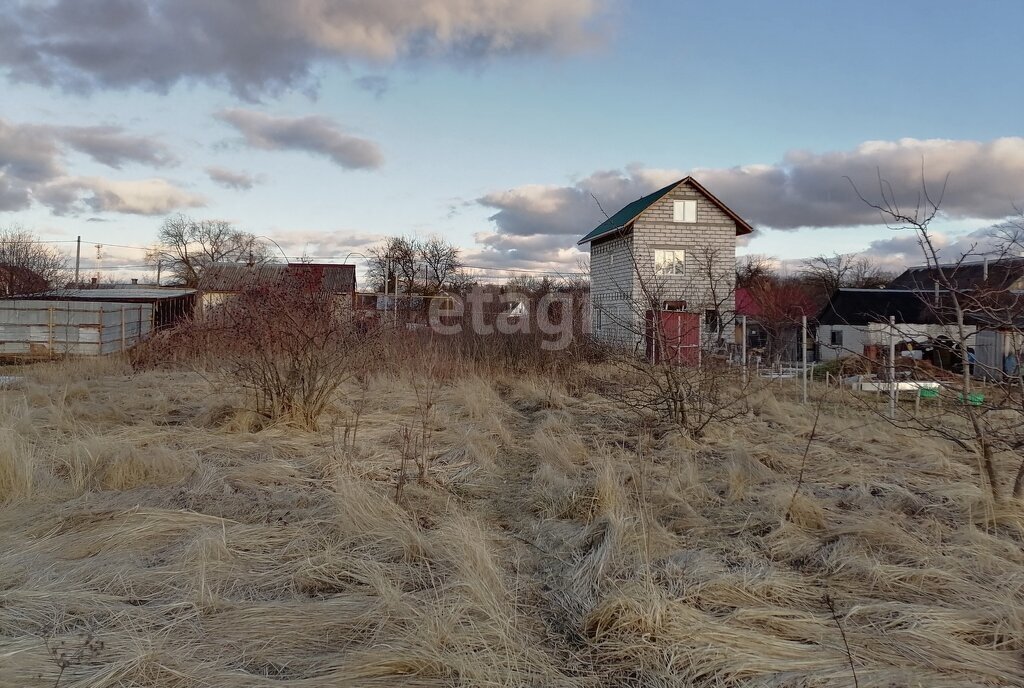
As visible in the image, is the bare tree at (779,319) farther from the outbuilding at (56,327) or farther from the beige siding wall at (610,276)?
the outbuilding at (56,327)

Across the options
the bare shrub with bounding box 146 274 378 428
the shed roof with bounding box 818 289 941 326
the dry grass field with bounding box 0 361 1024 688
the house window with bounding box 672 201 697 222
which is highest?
the house window with bounding box 672 201 697 222

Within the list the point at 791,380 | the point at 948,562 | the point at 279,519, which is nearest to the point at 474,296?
the point at 791,380

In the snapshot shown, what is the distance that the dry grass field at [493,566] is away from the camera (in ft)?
8.09

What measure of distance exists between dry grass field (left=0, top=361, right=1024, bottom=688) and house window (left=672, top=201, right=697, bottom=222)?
1570 cm

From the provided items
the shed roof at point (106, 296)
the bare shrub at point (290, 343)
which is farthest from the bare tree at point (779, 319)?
the shed roof at point (106, 296)

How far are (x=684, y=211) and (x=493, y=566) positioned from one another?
19539 millimetres

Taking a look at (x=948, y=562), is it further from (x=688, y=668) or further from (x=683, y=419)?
(x=683, y=419)

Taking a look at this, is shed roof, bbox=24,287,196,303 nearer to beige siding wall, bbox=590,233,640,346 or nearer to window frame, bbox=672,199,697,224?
beige siding wall, bbox=590,233,640,346

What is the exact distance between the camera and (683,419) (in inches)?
280

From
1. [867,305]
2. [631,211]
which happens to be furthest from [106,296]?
[867,305]

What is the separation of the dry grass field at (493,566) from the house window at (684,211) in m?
15.7

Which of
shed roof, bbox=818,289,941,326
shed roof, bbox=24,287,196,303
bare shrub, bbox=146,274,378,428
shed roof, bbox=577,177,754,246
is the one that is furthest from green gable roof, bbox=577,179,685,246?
shed roof, bbox=24,287,196,303

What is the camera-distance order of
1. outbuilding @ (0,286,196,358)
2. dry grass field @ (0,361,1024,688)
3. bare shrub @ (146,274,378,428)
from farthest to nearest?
outbuilding @ (0,286,196,358) < bare shrub @ (146,274,378,428) < dry grass field @ (0,361,1024,688)

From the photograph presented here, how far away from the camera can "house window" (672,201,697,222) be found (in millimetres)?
21125
